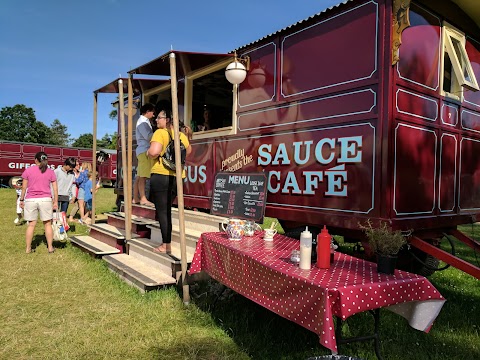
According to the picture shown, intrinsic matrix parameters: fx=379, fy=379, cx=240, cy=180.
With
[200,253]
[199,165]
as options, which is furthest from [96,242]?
[200,253]

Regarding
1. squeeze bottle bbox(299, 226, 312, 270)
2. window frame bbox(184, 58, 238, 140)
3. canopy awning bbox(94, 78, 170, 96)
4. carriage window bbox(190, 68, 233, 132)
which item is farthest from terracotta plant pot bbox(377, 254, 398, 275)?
canopy awning bbox(94, 78, 170, 96)

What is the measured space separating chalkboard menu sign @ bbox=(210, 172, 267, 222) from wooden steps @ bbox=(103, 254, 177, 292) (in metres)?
1.28

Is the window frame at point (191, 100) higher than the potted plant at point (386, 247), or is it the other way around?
the window frame at point (191, 100)

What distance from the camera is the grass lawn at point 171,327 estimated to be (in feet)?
10.4

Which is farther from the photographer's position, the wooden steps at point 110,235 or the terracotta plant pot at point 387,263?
the wooden steps at point 110,235

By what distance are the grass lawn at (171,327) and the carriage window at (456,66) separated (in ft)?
8.48

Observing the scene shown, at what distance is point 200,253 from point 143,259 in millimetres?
1799

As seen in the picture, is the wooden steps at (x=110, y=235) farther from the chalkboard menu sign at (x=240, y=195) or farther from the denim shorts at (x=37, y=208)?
the chalkboard menu sign at (x=240, y=195)

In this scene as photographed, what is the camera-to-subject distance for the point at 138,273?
4.79 meters

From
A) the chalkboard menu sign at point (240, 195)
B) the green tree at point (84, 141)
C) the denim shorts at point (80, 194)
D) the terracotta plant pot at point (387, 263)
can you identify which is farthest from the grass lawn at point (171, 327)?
the green tree at point (84, 141)

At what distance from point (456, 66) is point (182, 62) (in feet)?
11.5

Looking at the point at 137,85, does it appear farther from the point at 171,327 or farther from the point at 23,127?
the point at 23,127

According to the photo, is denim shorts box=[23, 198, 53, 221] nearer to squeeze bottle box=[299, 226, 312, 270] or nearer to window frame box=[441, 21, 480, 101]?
squeeze bottle box=[299, 226, 312, 270]

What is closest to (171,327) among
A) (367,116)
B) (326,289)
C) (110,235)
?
(326,289)
